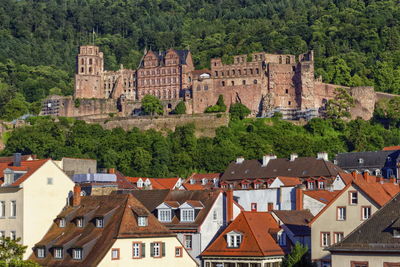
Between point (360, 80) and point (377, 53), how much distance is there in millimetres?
20627

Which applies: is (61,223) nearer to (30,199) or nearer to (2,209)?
(30,199)

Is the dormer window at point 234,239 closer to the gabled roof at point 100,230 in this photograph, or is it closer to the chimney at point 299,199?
the gabled roof at point 100,230

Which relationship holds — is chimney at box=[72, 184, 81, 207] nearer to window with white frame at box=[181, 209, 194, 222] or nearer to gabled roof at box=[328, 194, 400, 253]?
window with white frame at box=[181, 209, 194, 222]

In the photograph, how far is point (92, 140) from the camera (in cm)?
12131

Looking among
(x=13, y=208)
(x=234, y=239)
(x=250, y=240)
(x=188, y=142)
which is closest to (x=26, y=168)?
(x=13, y=208)

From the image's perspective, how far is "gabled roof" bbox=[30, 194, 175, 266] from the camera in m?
47.2

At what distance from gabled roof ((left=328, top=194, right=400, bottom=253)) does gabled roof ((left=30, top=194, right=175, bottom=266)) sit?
10888mm

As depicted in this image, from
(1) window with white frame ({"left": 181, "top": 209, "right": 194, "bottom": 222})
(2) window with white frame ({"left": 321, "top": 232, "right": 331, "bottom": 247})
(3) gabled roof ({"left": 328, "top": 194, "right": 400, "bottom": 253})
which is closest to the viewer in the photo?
(3) gabled roof ({"left": 328, "top": 194, "right": 400, "bottom": 253})

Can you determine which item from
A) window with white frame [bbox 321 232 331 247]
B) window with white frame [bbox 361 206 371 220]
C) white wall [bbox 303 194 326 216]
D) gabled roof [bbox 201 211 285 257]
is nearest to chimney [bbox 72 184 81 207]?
gabled roof [bbox 201 211 285 257]

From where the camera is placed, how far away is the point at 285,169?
278 feet

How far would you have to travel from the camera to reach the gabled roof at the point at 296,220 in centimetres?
5450

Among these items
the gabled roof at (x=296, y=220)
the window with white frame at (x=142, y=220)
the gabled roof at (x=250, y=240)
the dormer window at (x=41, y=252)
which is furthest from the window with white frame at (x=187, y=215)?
the dormer window at (x=41, y=252)

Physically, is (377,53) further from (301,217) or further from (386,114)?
(301,217)

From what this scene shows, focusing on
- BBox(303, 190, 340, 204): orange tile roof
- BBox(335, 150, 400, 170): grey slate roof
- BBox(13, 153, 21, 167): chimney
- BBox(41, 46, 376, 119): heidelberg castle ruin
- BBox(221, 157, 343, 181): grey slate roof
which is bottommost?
BBox(303, 190, 340, 204): orange tile roof
